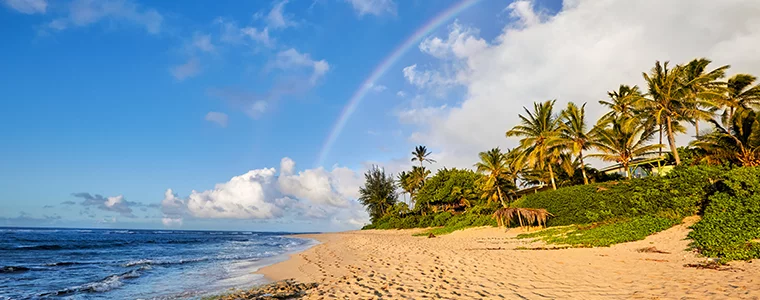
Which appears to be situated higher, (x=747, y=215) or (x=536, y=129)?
(x=536, y=129)

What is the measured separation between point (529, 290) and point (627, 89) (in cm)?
2902

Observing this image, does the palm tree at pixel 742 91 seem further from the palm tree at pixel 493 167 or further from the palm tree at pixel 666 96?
the palm tree at pixel 493 167

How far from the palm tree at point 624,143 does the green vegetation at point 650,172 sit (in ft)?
0.22

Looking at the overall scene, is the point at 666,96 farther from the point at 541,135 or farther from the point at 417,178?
the point at 417,178

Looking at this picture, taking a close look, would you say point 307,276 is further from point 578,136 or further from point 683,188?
point 578,136

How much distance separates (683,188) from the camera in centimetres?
1562

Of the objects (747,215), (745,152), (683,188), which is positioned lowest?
(747,215)

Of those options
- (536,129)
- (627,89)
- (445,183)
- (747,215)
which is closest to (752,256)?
(747,215)

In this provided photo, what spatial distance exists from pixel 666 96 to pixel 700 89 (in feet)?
11.4

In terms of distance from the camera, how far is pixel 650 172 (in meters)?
27.3

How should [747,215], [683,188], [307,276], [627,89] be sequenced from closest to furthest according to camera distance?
[747,215] < [307,276] < [683,188] < [627,89]

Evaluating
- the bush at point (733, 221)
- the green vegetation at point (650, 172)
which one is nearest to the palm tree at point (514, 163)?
the green vegetation at point (650, 172)

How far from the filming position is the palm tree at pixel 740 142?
53.5ft

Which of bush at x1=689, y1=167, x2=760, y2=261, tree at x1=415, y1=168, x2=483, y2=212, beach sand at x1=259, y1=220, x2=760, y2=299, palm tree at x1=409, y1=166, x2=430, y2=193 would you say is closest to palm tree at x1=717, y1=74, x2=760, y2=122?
bush at x1=689, y1=167, x2=760, y2=261
